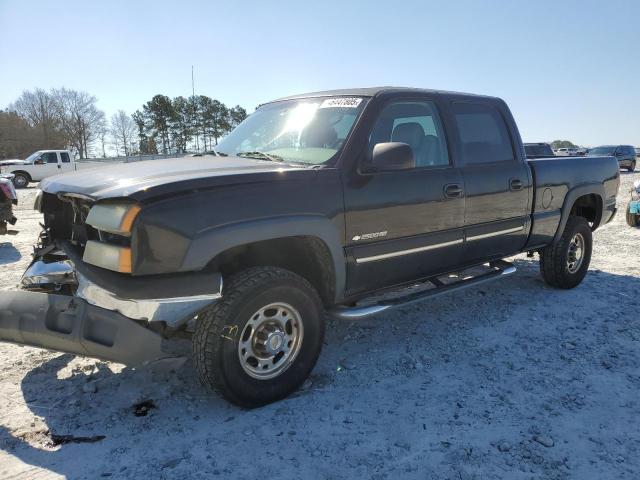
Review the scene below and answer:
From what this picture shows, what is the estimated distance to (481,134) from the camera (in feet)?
14.1

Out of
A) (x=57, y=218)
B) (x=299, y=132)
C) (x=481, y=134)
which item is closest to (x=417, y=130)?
(x=481, y=134)

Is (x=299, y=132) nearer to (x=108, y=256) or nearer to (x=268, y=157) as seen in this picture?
(x=268, y=157)

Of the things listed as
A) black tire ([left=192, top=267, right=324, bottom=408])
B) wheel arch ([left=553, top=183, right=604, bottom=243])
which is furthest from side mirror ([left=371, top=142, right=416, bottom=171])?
wheel arch ([left=553, top=183, right=604, bottom=243])

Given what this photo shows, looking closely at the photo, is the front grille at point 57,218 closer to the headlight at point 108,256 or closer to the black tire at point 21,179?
the headlight at point 108,256

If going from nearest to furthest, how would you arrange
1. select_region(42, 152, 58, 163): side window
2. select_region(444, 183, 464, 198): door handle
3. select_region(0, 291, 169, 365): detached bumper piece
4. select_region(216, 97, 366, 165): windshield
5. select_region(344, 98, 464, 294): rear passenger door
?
1. select_region(0, 291, 169, 365): detached bumper piece
2. select_region(344, 98, 464, 294): rear passenger door
3. select_region(216, 97, 366, 165): windshield
4. select_region(444, 183, 464, 198): door handle
5. select_region(42, 152, 58, 163): side window

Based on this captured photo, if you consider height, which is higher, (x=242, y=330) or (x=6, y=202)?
(x=6, y=202)

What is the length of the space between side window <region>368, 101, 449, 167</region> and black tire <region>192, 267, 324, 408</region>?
51.7 inches

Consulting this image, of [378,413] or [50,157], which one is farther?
[50,157]

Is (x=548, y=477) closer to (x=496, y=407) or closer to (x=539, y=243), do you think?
(x=496, y=407)

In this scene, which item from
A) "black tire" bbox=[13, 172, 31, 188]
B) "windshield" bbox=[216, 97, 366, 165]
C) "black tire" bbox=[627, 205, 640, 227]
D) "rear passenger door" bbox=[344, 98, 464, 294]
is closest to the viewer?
"rear passenger door" bbox=[344, 98, 464, 294]

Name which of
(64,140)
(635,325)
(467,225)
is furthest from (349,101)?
(64,140)

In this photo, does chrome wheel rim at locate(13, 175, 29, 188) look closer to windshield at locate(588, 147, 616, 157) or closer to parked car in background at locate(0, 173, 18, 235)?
parked car in background at locate(0, 173, 18, 235)

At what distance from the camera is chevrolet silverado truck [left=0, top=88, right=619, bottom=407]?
249 cm

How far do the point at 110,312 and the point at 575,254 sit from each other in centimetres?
502
